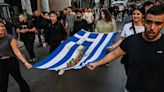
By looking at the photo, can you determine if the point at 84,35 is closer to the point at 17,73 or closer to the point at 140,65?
the point at 17,73

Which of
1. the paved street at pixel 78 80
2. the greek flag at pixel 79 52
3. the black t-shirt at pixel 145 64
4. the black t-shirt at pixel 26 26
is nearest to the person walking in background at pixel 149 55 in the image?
the black t-shirt at pixel 145 64

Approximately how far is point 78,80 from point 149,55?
13.2 feet

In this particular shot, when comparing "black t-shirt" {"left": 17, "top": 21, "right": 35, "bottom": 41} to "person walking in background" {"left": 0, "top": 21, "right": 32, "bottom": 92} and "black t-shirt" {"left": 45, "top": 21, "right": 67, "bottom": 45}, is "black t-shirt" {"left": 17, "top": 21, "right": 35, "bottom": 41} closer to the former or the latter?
"black t-shirt" {"left": 45, "top": 21, "right": 67, "bottom": 45}

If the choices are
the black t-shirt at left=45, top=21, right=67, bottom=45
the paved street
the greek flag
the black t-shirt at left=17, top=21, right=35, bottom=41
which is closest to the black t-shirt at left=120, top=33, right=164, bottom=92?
the greek flag

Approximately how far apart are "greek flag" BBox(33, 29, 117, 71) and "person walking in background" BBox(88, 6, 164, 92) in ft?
9.10

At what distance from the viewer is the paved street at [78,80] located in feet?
18.7

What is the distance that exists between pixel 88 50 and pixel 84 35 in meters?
0.77

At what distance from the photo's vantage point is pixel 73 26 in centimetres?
1066

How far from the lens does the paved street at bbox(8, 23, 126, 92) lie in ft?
18.7

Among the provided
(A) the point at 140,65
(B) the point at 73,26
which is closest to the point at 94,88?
(A) the point at 140,65

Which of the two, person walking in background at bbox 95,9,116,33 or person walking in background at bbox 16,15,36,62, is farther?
person walking in background at bbox 16,15,36,62

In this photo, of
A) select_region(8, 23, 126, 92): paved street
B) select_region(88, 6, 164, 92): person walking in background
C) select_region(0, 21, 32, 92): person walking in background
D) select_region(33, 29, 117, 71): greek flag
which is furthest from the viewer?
select_region(8, 23, 126, 92): paved street

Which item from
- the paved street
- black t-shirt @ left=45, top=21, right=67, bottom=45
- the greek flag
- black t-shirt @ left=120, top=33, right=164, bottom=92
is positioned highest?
black t-shirt @ left=120, top=33, right=164, bottom=92

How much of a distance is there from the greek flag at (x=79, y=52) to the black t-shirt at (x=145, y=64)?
2.76 meters
